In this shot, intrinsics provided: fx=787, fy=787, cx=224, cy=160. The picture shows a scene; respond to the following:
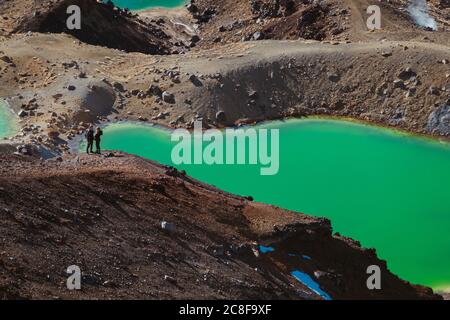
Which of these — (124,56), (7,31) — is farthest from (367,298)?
(7,31)

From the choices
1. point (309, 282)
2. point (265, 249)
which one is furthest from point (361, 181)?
point (309, 282)

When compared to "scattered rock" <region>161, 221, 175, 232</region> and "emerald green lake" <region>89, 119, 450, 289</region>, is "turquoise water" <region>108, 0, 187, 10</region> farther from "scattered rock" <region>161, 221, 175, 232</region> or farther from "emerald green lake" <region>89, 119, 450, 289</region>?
"scattered rock" <region>161, 221, 175, 232</region>

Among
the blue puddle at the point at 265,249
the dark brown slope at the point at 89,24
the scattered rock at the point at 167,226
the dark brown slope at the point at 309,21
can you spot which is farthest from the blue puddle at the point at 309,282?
the dark brown slope at the point at 89,24

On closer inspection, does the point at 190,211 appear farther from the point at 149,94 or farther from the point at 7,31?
the point at 7,31

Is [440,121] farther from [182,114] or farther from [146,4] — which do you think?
[146,4]

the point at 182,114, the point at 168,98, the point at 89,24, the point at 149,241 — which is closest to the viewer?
the point at 149,241

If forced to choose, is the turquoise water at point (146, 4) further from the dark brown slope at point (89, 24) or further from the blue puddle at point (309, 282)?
the blue puddle at point (309, 282)

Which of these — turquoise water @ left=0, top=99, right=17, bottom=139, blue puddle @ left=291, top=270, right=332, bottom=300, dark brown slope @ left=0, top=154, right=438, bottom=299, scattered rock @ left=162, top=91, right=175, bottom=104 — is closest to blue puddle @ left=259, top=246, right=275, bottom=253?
dark brown slope @ left=0, top=154, right=438, bottom=299
